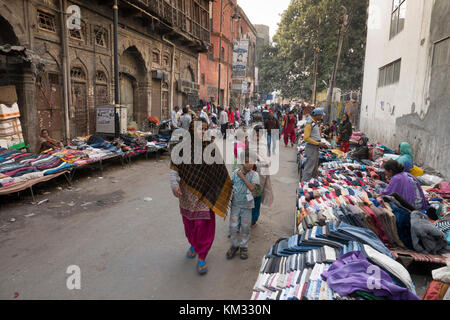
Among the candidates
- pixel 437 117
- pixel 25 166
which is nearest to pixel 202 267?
pixel 25 166

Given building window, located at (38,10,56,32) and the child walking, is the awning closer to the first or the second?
building window, located at (38,10,56,32)

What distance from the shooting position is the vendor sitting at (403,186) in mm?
4391

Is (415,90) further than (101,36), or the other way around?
(101,36)

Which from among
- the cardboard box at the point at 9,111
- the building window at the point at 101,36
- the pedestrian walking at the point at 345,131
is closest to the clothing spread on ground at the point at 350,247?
the pedestrian walking at the point at 345,131

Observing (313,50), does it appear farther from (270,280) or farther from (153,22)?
(270,280)

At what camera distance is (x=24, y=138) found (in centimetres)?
834

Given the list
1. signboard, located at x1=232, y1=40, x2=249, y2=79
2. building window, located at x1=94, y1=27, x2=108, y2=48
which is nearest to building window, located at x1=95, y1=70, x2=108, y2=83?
building window, located at x1=94, y1=27, x2=108, y2=48

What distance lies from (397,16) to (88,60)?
445 inches

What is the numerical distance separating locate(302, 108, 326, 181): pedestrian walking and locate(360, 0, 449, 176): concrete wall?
249 cm

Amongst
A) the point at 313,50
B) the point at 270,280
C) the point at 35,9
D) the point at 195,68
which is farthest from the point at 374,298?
the point at 313,50

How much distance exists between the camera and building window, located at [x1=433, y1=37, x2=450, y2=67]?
6289 mm

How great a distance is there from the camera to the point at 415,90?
320 inches

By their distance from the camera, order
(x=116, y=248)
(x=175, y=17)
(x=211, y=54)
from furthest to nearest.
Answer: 1. (x=211, y=54)
2. (x=175, y=17)
3. (x=116, y=248)

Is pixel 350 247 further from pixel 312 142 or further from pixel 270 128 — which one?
pixel 270 128
